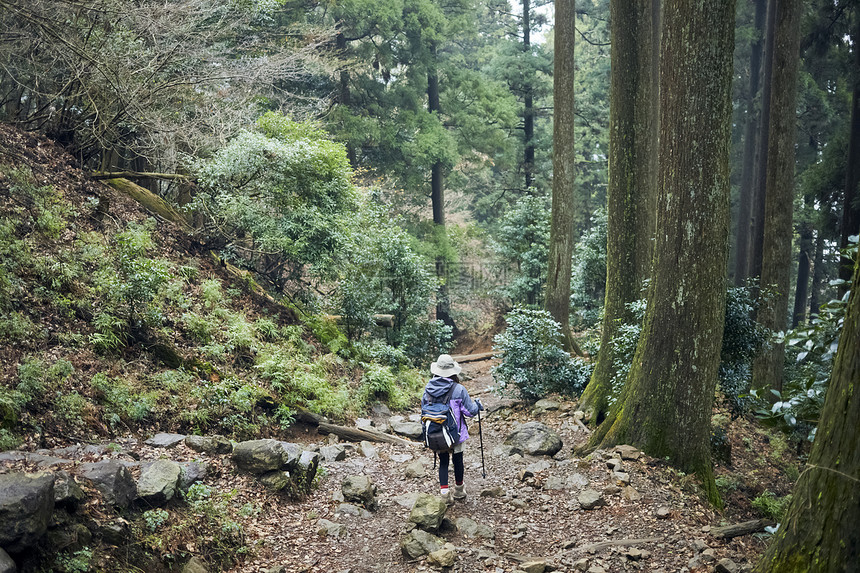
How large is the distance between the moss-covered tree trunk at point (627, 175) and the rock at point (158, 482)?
623 centimetres

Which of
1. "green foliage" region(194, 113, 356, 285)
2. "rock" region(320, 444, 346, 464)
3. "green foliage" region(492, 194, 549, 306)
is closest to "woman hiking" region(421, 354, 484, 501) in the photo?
"rock" region(320, 444, 346, 464)

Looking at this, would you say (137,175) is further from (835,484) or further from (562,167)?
(835,484)

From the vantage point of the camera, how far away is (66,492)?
4090 mm

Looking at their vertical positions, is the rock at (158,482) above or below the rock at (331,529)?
above

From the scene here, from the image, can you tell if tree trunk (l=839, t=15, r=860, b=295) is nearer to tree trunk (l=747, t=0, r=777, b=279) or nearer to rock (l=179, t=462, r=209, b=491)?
tree trunk (l=747, t=0, r=777, b=279)

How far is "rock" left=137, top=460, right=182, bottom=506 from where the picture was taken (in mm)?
4758

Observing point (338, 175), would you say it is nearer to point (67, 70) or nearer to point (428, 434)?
point (67, 70)

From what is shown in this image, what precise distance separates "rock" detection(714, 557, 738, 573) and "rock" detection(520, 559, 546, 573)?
1.35 meters

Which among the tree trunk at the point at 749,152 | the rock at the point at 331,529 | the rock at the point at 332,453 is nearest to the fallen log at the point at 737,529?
the rock at the point at 331,529

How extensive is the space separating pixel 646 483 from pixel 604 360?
11.0 ft

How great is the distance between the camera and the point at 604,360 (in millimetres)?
9094

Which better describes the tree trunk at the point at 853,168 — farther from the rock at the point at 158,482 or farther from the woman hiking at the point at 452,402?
the rock at the point at 158,482

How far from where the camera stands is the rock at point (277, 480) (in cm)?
598

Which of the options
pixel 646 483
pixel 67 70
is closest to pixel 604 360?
pixel 646 483
